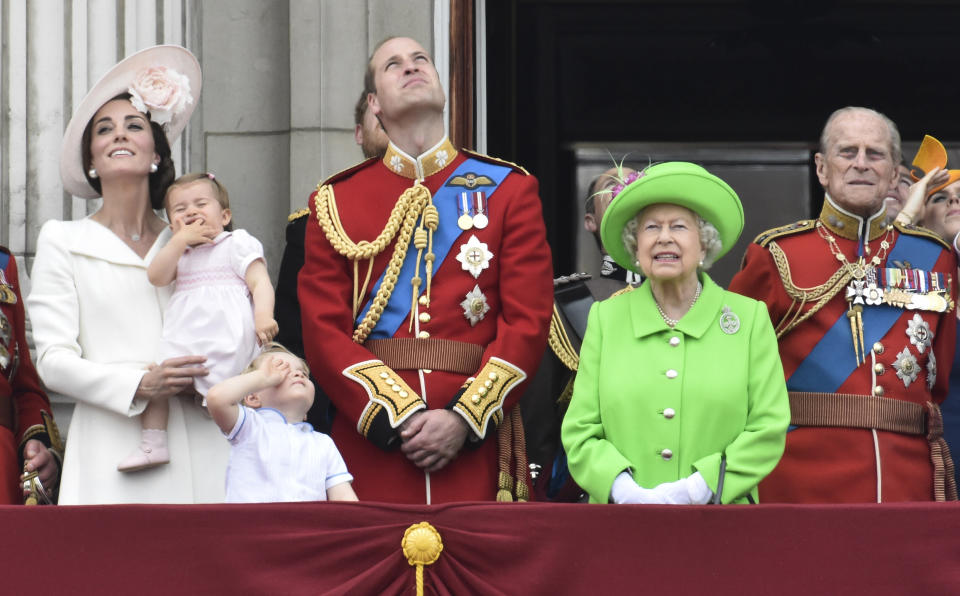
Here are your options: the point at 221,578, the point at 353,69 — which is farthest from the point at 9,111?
the point at 221,578

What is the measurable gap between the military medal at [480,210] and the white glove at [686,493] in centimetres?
98

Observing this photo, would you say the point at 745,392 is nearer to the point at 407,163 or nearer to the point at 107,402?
the point at 407,163

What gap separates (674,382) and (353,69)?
2752 millimetres

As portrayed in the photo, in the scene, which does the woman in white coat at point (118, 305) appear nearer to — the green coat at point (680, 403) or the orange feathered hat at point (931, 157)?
the green coat at point (680, 403)

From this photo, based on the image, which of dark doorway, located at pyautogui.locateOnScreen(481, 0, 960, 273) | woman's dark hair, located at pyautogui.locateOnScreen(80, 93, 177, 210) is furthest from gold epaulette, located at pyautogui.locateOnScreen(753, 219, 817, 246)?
dark doorway, located at pyautogui.locateOnScreen(481, 0, 960, 273)

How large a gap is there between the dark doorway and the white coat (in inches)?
120

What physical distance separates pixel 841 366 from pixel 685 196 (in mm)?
801

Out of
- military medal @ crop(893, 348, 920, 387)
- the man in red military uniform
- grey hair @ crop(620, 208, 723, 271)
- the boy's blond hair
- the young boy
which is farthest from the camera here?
military medal @ crop(893, 348, 920, 387)

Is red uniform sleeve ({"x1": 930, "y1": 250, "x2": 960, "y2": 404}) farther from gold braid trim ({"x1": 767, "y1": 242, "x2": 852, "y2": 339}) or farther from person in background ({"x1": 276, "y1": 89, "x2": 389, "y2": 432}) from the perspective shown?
person in background ({"x1": 276, "y1": 89, "x2": 389, "y2": 432})

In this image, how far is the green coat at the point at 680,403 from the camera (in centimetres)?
463

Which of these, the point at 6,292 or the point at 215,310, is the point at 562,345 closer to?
the point at 215,310

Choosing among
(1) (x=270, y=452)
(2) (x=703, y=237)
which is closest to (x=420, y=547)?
(1) (x=270, y=452)

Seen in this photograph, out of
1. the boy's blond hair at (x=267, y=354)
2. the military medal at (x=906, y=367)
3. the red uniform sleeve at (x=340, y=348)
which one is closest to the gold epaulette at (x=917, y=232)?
the military medal at (x=906, y=367)

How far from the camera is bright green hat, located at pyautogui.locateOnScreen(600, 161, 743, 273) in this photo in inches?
190
